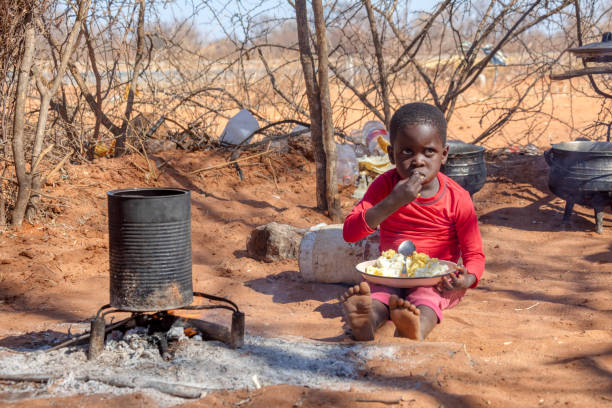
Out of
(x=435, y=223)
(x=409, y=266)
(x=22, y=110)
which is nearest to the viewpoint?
(x=409, y=266)

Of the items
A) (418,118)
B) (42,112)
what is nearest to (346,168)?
(42,112)

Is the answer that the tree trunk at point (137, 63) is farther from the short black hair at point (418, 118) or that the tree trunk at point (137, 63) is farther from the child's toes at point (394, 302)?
the child's toes at point (394, 302)

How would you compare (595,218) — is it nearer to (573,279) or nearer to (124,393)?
(573,279)

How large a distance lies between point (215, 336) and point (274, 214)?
3628 millimetres

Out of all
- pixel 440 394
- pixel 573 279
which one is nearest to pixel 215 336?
pixel 440 394

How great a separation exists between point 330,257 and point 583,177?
3.10m

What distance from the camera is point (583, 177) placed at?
20.8 feet

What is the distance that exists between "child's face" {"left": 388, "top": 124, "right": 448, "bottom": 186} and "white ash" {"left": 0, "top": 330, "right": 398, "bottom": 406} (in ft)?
3.21

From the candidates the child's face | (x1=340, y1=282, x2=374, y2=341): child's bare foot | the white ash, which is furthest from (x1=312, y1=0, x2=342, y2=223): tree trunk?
the white ash

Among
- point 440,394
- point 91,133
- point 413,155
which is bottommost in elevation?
point 440,394

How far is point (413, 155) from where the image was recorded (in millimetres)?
3533

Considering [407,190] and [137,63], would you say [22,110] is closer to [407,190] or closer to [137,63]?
[137,63]

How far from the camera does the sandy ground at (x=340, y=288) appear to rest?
265 centimetres

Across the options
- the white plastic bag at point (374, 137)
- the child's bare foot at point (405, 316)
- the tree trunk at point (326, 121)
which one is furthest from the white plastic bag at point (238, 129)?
the child's bare foot at point (405, 316)
